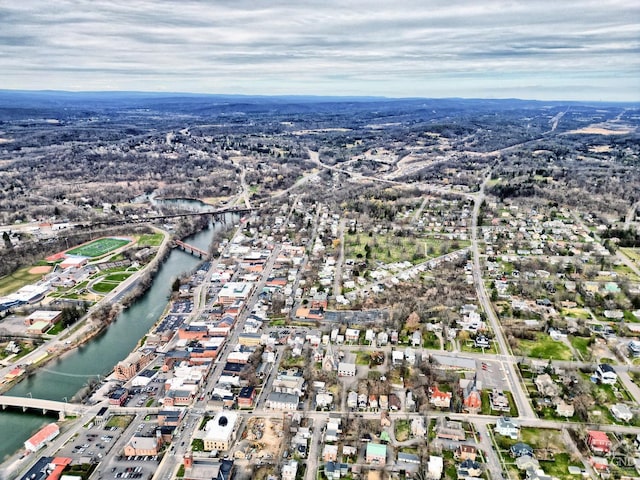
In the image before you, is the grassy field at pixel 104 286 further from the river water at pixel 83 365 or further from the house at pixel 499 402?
the house at pixel 499 402

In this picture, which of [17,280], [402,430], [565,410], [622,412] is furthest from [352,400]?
[17,280]

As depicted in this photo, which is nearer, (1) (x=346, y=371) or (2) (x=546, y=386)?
(2) (x=546, y=386)

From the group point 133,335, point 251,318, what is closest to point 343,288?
point 251,318

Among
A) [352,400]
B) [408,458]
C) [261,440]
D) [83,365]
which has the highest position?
[352,400]

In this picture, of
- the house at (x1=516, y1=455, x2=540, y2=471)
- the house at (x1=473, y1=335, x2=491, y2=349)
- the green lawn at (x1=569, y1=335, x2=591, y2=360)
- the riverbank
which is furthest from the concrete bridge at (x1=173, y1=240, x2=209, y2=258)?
the house at (x1=516, y1=455, x2=540, y2=471)

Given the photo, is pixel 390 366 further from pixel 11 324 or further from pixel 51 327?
pixel 11 324

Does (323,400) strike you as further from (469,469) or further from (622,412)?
(622,412)
